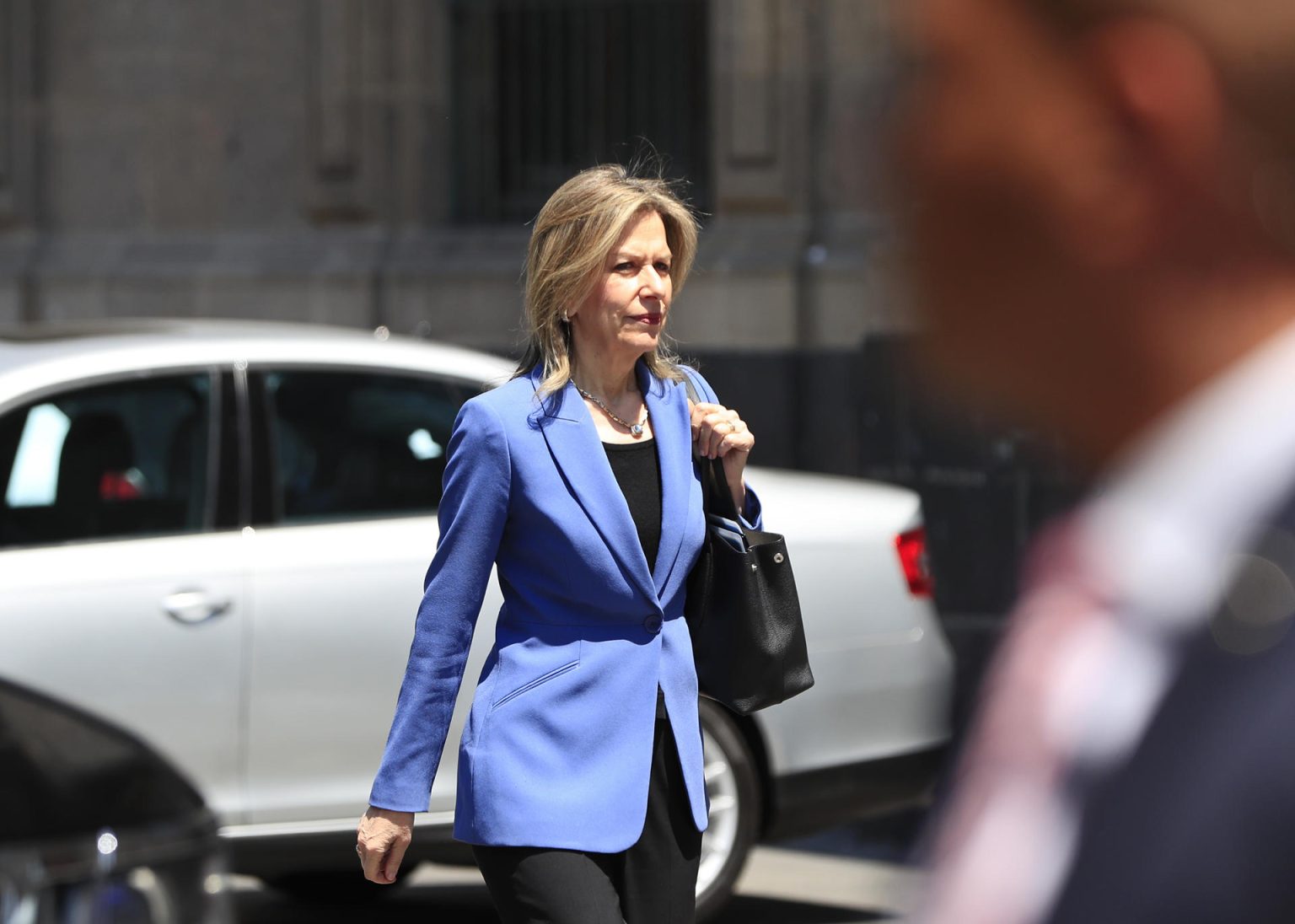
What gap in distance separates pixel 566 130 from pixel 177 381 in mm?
8040

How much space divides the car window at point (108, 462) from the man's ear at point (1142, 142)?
14.8ft

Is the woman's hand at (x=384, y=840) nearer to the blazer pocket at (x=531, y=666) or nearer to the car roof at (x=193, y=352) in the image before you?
the blazer pocket at (x=531, y=666)

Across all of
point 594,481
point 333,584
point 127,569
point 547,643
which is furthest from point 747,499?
point 127,569

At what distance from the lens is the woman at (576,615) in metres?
2.87

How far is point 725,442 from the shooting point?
3078mm

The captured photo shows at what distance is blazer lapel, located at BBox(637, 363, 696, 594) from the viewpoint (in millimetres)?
2990

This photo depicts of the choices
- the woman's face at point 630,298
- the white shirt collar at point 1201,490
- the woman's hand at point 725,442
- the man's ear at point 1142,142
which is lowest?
the woman's hand at point 725,442

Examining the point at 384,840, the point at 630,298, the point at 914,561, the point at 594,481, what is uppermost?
the point at 630,298

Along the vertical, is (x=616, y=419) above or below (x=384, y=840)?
above

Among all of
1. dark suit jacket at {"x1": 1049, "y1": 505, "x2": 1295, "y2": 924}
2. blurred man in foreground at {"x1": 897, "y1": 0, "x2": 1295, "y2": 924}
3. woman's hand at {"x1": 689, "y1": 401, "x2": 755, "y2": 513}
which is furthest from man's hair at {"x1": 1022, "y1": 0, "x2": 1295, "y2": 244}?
woman's hand at {"x1": 689, "y1": 401, "x2": 755, "y2": 513}

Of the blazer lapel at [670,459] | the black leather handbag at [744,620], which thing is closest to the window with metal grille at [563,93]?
the blazer lapel at [670,459]

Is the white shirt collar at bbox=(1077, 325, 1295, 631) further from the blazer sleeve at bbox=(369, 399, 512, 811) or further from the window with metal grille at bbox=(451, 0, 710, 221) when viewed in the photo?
the window with metal grille at bbox=(451, 0, 710, 221)

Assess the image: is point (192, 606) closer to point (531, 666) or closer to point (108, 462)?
point (108, 462)

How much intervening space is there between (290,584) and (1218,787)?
4458 mm
